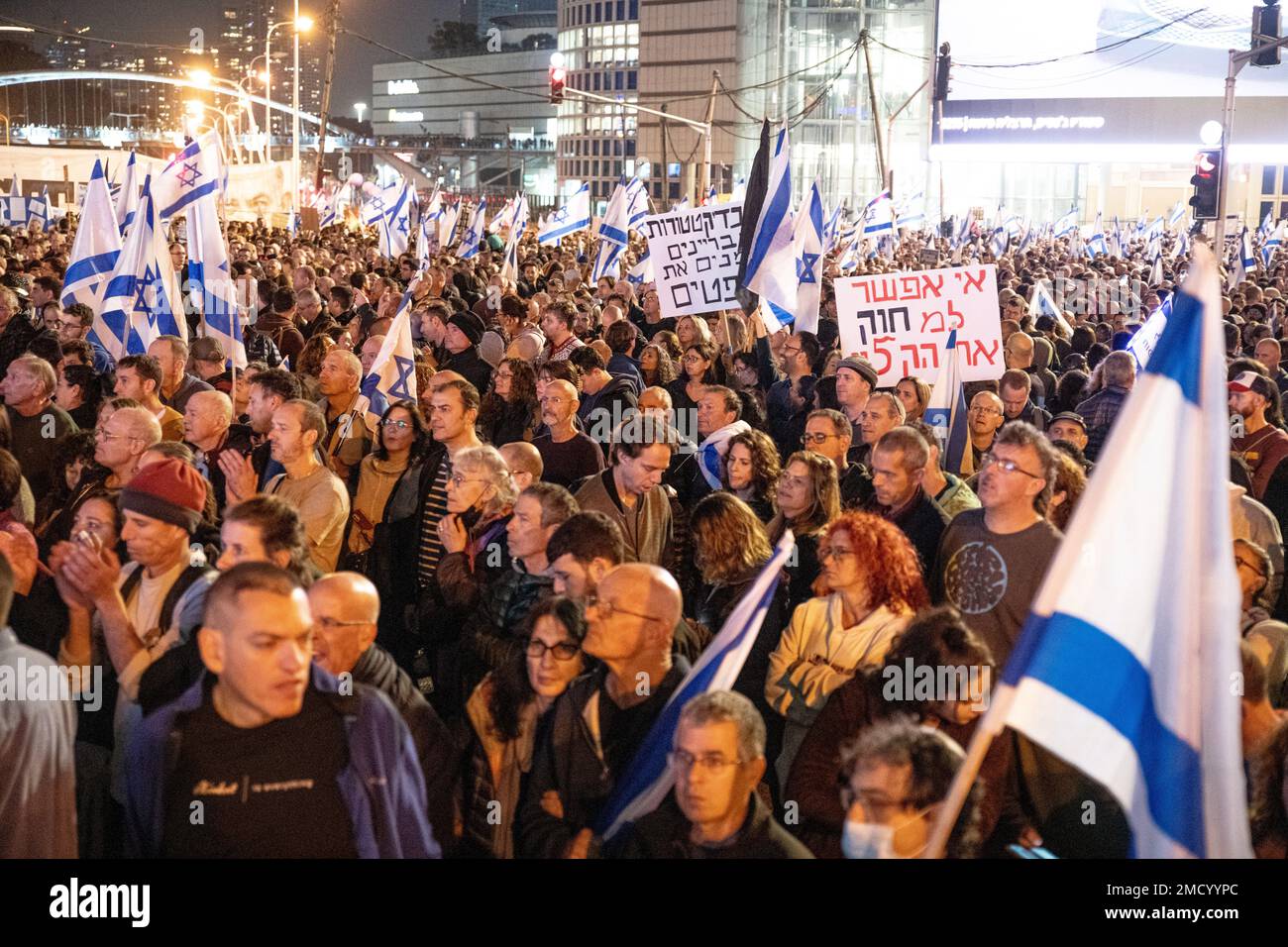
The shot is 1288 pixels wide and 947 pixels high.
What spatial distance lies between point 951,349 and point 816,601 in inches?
148

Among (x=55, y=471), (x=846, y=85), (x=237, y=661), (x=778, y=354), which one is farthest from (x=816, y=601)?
(x=846, y=85)

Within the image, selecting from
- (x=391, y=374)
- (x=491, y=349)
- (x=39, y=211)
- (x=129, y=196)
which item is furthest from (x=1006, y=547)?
(x=39, y=211)

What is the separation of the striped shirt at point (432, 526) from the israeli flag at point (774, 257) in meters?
5.02

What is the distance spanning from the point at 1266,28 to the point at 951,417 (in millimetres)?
13559

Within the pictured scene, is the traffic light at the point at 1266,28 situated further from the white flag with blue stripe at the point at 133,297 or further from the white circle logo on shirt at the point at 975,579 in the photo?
the white circle logo on shirt at the point at 975,579

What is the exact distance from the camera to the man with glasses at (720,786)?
3.33 meters

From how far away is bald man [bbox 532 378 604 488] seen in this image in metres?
7.11

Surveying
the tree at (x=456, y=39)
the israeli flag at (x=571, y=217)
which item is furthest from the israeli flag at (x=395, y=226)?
the tree at (x=456, y=39)

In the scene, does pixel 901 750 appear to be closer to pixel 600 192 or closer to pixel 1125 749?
pixel 1125 749

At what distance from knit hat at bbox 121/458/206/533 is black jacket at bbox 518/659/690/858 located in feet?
4.58

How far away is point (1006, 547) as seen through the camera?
16.3ft

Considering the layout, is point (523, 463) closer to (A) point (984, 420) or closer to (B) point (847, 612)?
(B) point (847, 612)

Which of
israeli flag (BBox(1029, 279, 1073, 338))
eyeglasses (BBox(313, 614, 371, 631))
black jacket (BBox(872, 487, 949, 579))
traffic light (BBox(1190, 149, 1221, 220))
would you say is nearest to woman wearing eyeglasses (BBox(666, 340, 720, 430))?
black jacket (BBox(872, 487, 949, 579))

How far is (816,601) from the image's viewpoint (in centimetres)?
471
